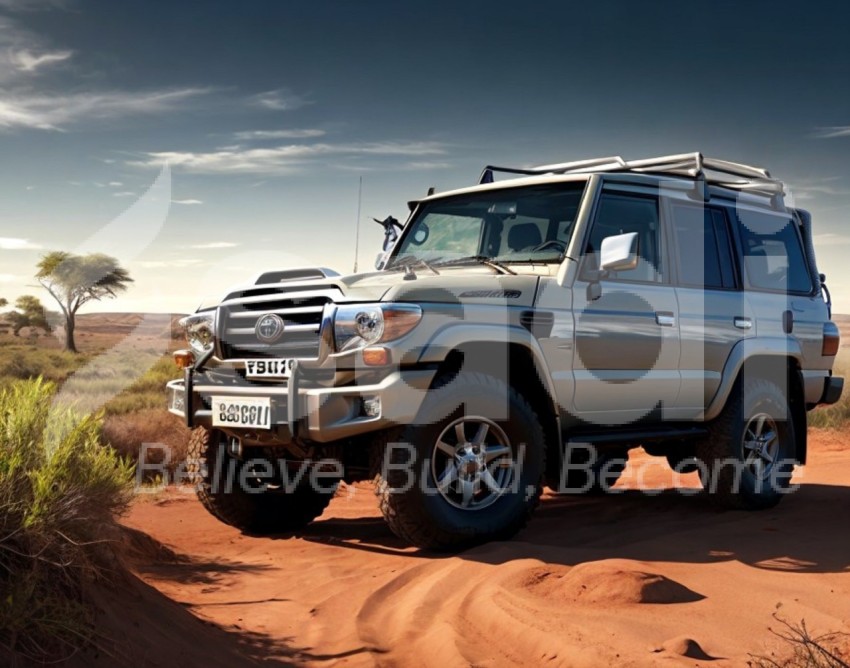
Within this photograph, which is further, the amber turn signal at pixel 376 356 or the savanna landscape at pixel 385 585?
the amber turn signal at pixel 376 356

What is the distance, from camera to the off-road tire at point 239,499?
738cm

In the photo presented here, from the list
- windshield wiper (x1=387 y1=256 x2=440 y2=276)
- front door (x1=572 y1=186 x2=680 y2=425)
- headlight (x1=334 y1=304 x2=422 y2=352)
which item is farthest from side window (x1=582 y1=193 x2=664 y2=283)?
headlight (x1=334 y1=304 x2=422 y2=352)

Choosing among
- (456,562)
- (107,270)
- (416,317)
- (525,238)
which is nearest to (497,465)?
(456,562)

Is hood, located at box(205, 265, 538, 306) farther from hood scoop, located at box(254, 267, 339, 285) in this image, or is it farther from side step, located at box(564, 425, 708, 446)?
side step, located at box(564, 425, 708, 446)

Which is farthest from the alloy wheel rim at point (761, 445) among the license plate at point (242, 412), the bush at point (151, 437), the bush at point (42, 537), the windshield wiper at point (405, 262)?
the bush at point (151, 437)

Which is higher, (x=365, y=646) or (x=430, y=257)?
(x=430, y=257)

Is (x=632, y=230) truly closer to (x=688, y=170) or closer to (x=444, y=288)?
(x=688, y=170)

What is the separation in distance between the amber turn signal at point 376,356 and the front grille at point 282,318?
401mm

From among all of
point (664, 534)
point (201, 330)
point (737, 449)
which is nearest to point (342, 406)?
point (201, 330)

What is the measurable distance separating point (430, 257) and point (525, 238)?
2.83ft

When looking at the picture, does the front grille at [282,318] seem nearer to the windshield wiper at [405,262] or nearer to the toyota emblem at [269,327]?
the toyota emblem at [269,327]

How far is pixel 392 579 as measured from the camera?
596 centimetres

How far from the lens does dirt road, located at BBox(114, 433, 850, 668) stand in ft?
15.5

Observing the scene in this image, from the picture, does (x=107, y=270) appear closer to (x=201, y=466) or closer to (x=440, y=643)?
(x=201, y=466)
